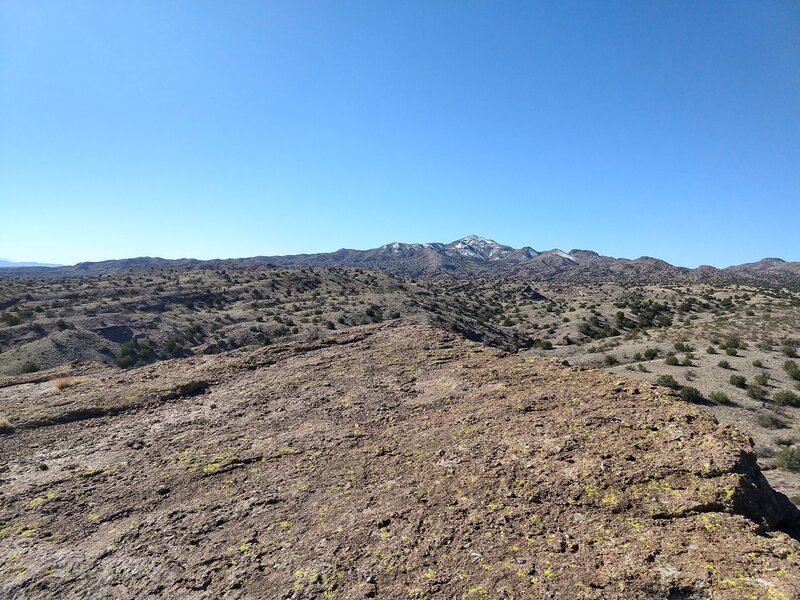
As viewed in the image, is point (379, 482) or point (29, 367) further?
point (29, 367)

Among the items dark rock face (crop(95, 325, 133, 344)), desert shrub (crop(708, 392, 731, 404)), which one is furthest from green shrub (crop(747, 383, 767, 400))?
dark rock face (crop(95, 325, 133, 344))

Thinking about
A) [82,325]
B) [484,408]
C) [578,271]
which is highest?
[578,271]

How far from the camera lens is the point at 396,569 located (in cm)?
437

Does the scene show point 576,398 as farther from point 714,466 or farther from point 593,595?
point 593,595

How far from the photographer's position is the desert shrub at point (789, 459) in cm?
1455

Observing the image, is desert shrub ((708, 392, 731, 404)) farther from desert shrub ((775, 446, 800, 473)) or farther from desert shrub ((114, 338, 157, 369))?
desert shrub ((114, 338, 157, 369))

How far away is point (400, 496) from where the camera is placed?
5500 mm

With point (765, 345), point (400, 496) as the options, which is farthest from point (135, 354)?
Answer: point (765, 345)

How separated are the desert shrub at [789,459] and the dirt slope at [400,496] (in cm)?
1200

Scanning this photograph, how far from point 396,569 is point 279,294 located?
Result: 218 ft

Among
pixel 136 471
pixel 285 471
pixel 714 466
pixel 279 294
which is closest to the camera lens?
pixel 714 466

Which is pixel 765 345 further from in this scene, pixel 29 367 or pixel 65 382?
pixel 29 367

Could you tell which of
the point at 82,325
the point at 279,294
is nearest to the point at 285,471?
the point at 82,325

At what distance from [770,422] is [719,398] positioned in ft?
A: 8.70
